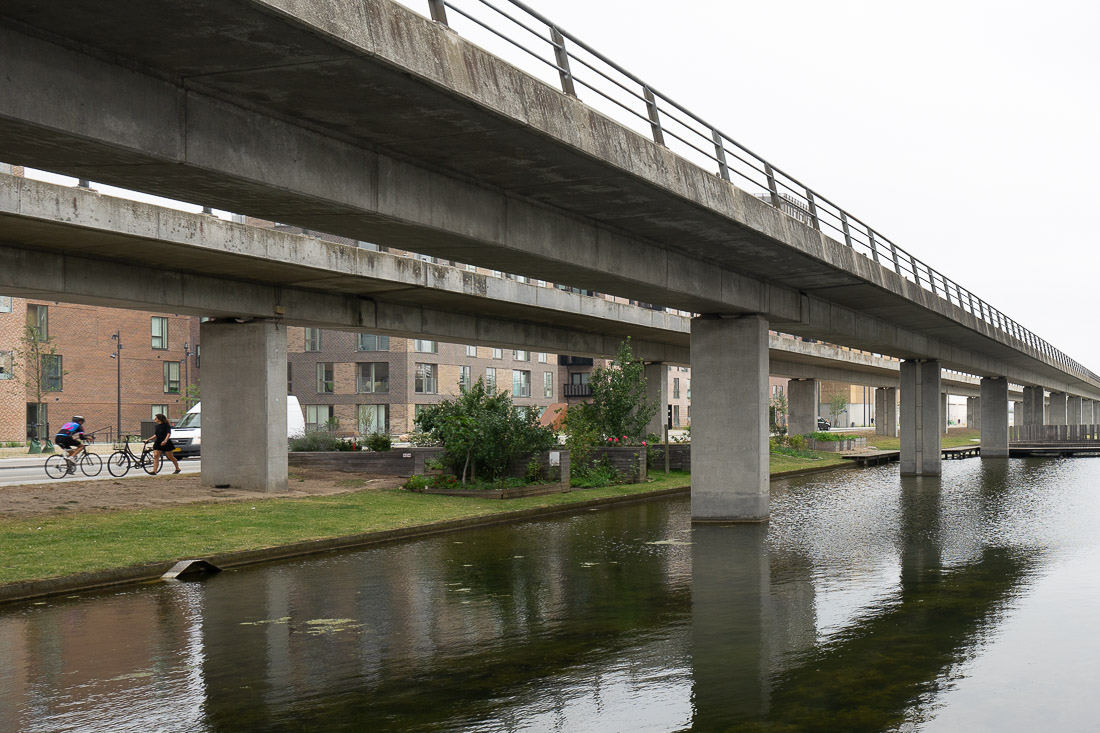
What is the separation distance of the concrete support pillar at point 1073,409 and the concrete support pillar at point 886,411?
589 inches

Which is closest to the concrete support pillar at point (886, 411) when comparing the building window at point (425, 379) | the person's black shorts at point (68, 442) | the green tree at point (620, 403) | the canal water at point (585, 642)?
the building window at point (425, 379)

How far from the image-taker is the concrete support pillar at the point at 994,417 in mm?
60144

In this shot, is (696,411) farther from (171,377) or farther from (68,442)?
(171,377)

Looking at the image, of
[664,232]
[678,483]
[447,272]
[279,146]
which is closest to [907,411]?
[678,483]

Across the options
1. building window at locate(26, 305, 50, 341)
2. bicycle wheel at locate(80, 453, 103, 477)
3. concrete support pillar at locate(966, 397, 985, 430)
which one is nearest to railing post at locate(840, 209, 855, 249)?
bicycle wheel at locate(80, 453, 103, 477)

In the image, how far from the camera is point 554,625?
1191 centimetres

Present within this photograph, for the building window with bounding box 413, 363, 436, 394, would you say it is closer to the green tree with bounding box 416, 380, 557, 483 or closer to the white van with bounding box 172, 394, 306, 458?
the white van with bounding box 172, 394, 306, 458

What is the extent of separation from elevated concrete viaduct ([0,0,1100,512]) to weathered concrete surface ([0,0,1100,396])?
26 mm

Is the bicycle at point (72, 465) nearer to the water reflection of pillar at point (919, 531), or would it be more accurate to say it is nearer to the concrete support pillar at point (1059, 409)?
the water reflection of pillar at point (919, 531)

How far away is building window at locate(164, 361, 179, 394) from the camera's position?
78625 mm

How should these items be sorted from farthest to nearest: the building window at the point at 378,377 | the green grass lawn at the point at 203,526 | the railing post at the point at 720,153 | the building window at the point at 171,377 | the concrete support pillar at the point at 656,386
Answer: the building window at the point at 171,377
the building window at the point at 378,377
the concrete support pillar at the point at 656,386
the railing post at the point at 720,153
the green grass lawn at the point at 203,526

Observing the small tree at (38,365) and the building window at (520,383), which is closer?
the small tree at (38,365)

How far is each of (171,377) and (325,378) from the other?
1295 centimetres

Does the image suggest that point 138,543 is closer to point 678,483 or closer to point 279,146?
point 279,146
